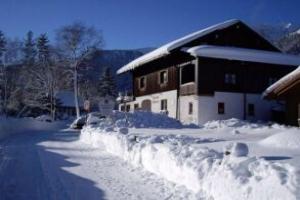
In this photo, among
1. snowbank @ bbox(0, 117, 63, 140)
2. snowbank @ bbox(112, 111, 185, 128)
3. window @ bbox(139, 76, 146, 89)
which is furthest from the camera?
window @ bbox(139, 76, 146, 89)

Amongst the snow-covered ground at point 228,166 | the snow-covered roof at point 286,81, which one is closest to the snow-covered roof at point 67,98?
the snow-covered roof at point 286,81

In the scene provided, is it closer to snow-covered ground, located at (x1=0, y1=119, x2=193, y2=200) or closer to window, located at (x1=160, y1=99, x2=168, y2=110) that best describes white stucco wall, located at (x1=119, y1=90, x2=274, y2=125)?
window, located at (x1=160, y1=99, x2=168, y2=110)

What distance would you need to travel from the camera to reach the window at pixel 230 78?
3275 centimetres

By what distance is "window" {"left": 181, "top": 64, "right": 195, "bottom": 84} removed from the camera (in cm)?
3422

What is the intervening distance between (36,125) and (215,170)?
39.1 m

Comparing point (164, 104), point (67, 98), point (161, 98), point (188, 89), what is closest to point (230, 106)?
point (188, 89)

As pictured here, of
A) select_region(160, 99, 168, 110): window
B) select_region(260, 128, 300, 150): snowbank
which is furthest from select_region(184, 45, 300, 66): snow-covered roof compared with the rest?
select_region(260, 128, 300, 150): snowbank

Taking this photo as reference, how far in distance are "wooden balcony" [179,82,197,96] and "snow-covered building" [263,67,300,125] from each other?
33.9ft

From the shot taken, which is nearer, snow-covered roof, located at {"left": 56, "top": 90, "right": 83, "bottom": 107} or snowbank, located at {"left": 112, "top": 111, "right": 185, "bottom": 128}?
snowbank, located at {"left": 112, "top": 111, "right": 185, "bottom": 128}

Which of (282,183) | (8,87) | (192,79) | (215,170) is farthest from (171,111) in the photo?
(8,87)

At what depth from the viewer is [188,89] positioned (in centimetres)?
3266

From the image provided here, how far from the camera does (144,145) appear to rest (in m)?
12.9

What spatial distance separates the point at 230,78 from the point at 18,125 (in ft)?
61.0

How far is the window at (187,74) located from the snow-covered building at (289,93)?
12.9 m
